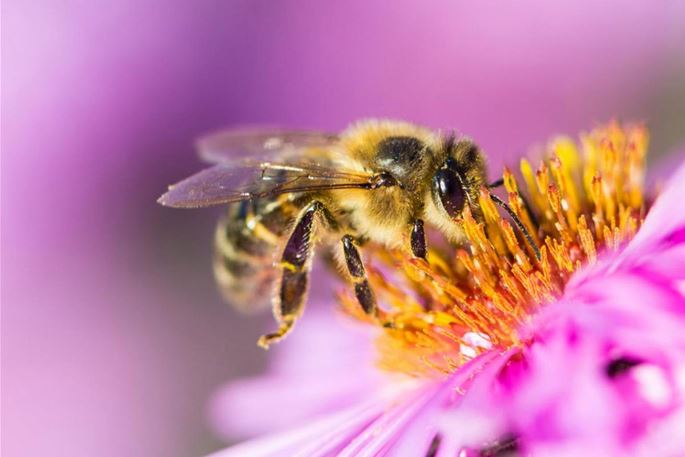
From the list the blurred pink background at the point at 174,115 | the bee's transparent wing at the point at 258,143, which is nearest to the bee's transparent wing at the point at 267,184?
the bee's transparent wing at the point at 258,143

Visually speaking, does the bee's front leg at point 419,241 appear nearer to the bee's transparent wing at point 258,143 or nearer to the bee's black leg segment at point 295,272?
the bee's black leg segment at point 295,272

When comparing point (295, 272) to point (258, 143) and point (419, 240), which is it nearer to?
point (419, 240)

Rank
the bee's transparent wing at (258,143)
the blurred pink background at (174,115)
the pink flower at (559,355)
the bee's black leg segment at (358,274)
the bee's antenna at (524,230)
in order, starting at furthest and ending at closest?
the blurred pink background at (174,115), the bee's transparent wing at (258,143), the bee's black leg segment at (358,274), the bee's antenna at (524,230), the pink flower at (559,355)

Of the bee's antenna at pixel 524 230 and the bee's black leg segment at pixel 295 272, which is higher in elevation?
the bee's black leg segment at pixel 295 272

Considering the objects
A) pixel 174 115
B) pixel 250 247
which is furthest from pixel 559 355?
pixel 174 115

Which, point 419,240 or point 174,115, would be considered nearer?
point 419,240

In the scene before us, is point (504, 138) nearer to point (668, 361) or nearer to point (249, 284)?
point (249, 284)
